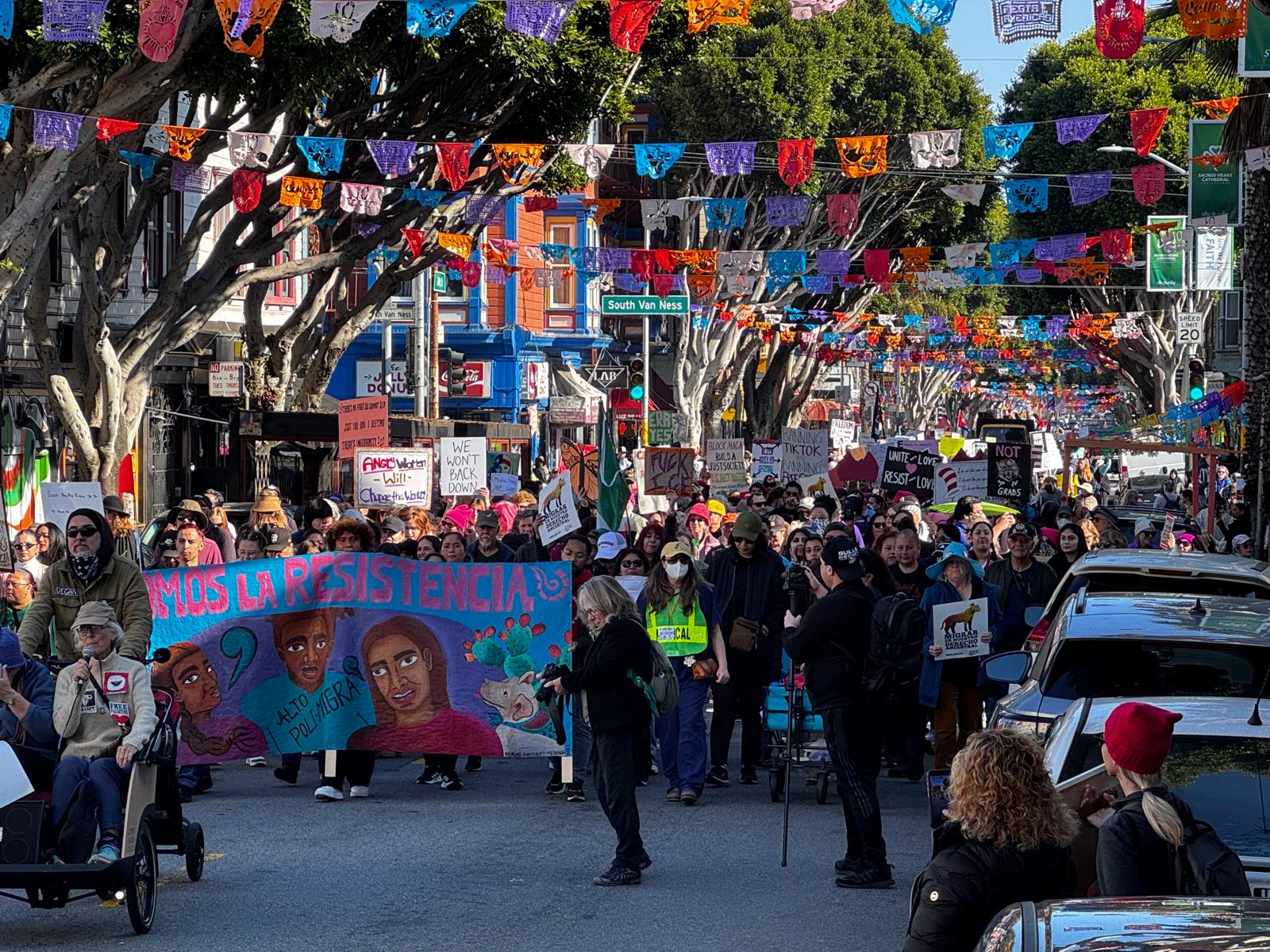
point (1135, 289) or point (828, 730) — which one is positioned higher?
point (1135, 289)

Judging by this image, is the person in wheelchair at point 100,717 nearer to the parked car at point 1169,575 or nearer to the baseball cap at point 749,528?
the parked car at point 1169,575

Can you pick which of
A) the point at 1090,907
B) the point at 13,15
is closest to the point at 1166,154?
the point at 13,15

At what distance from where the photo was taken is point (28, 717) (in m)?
8.86

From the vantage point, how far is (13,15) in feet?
54.5

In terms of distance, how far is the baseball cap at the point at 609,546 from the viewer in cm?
1623

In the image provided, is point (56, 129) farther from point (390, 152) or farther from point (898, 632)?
point (898, 632)

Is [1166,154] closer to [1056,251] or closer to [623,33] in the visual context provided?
[1056,251]

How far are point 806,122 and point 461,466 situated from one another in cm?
2189

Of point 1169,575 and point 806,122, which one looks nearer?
point 1169,575

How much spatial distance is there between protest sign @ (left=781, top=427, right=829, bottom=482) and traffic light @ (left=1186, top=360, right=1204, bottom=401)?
78.2 ft

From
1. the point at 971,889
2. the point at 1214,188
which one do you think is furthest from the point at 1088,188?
the point at 971,889

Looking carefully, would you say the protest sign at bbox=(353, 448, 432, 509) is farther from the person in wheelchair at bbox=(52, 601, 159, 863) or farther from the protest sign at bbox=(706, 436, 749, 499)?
the person in wheelchair at bbox=(52, 601, 159, 863)

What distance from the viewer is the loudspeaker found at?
26.8 feet

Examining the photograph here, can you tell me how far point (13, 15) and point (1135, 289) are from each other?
1706 inches
